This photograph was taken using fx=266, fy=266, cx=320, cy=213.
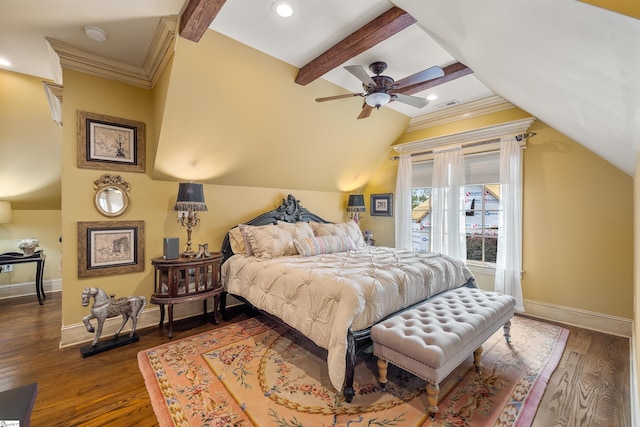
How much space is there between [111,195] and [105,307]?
1181mm

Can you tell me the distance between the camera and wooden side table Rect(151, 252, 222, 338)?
2834mm

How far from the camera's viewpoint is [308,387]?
2008 millimetres

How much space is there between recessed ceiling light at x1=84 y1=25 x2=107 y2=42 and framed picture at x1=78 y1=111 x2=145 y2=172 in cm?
76

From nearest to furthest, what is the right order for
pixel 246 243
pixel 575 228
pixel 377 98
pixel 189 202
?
pixel 377 98, pixel 189 202, pixel 575 228, pixel 246 243

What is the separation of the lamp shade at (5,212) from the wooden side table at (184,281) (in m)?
2.46

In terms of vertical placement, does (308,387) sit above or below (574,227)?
below

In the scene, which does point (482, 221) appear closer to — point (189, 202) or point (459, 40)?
point (459, 40)

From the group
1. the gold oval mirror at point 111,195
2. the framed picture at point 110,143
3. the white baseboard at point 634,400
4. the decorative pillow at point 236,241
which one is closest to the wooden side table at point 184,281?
the decorative pillow at point 236,241

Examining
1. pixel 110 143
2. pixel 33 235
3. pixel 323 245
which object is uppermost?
pixel 110 143

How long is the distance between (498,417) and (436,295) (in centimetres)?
106

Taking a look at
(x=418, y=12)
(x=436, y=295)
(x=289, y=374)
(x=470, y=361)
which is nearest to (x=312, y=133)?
(x=418, y=12)

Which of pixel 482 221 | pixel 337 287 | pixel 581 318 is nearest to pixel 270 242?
pixel 337 287

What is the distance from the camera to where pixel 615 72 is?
0.92m

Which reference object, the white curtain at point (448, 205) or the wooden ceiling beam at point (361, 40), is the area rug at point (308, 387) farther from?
the wooden ceiling beam at point (361, 40)
